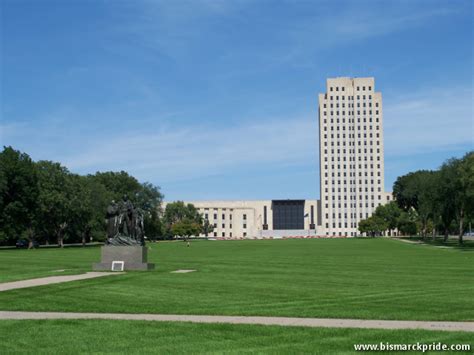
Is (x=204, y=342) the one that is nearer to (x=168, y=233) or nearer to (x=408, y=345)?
(x=408, y=345)

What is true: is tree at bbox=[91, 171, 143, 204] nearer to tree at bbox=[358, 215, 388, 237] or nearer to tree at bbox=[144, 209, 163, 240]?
tree at bbox=[144, 209, 163, 240]

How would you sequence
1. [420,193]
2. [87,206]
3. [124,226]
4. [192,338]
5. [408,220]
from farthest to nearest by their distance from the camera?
[408,220]
[420,193]
[87,206]
[124,226]
[192,338]

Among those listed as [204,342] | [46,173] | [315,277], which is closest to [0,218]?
[46,173]

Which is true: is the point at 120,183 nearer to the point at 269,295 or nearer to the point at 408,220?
the point at 408,220

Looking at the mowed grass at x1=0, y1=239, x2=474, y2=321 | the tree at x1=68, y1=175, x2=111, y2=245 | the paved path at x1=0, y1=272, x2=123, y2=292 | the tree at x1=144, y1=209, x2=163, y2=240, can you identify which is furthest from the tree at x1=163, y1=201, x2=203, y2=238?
the mowed grass at x1=0, y1=239, x2=474, y2=321

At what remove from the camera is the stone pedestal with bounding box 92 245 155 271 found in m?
31.3

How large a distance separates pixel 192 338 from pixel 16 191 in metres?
75.9

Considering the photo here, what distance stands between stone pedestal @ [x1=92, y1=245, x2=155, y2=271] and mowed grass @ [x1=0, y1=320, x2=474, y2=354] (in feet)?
57.9

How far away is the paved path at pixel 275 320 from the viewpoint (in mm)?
13000

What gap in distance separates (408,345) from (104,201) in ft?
326

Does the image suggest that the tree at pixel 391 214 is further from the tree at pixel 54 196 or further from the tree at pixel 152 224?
the tree at pixel 54 196

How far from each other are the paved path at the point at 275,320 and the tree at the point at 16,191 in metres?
66.2

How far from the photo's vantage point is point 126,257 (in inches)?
1245

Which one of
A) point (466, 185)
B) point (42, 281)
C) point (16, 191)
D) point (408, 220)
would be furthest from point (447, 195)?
point (408, 220)
